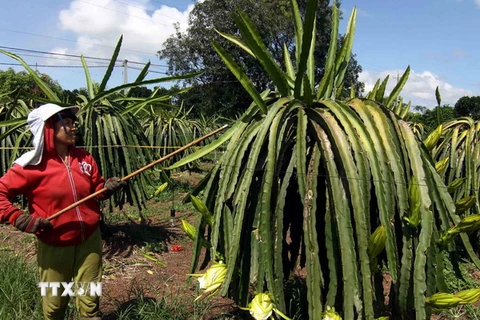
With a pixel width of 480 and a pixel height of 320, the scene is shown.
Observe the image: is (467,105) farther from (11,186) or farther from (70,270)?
(11,186)

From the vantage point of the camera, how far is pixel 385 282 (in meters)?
3.38

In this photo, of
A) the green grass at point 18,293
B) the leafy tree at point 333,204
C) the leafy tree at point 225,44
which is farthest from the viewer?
the leafy tree at point 225,44

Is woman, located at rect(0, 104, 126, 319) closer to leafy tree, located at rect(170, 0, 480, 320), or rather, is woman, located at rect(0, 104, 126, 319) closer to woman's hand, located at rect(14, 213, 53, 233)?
woman's hand, located at rect(14, 213, 53, 233)

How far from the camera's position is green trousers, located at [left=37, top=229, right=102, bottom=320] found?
2357 millimetres

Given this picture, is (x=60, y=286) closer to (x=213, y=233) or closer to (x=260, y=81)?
(x=213, y=233)

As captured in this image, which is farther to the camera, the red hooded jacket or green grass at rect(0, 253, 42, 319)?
green grass at rect(0, 253, 42, 319)

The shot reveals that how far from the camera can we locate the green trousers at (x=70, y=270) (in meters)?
2.36

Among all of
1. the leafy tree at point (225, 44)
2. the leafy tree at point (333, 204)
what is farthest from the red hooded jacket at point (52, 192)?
the leafy tree at point (225, 44)

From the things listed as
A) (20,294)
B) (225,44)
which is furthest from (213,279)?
(225,44)

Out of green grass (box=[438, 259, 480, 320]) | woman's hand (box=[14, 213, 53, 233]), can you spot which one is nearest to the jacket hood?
woman's hand (box=[14, 213, 53, 233])

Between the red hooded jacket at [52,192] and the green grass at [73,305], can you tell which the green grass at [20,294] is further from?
the red hooded jacket at [52,192]

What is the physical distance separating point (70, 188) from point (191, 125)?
951 centimetres

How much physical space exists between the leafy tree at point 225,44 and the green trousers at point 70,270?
683 inches

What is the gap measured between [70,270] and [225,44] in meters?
18.9
